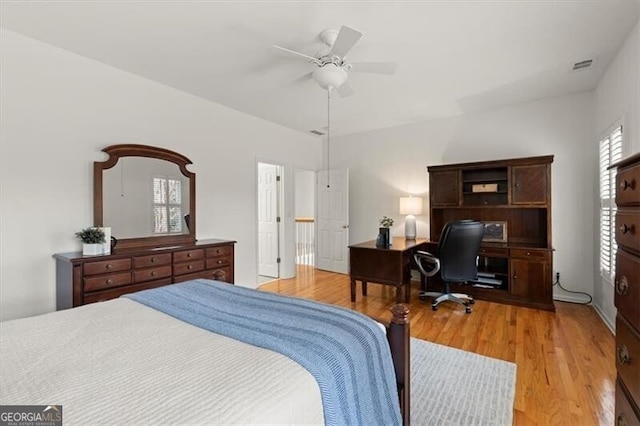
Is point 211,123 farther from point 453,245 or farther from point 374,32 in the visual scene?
point 453,245

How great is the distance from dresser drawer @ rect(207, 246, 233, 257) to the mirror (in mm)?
331

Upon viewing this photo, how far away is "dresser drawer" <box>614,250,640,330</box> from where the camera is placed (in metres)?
0.94

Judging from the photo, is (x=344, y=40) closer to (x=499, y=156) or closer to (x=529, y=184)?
(x=529, y=184)

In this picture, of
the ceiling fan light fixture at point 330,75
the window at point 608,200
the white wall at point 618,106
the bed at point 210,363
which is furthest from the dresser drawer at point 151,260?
the window at point 608,200

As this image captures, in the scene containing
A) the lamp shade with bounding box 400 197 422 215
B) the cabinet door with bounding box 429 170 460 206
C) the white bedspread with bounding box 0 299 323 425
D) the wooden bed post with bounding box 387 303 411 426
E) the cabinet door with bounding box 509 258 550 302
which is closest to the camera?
the white bedspread with bounding box 0 299 323 425

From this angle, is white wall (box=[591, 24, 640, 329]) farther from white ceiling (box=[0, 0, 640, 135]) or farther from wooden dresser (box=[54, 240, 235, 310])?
wooden dresser (box=[54, 240, 235, 310])

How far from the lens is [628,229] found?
3.36ft

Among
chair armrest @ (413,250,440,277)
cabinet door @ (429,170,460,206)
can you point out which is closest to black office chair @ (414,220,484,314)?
chair armrest @ (413,250,440,277)

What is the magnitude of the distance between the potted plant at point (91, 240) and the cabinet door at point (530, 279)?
4462mm

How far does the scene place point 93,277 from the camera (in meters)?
2.53

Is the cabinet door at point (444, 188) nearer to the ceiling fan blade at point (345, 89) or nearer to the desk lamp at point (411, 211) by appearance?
the desk lamp at point (411, 211)

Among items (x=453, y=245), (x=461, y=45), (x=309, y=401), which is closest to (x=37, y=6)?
(x=309, y=401)

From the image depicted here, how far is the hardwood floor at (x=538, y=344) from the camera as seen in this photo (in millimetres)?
1802

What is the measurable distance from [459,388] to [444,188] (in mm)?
2826
